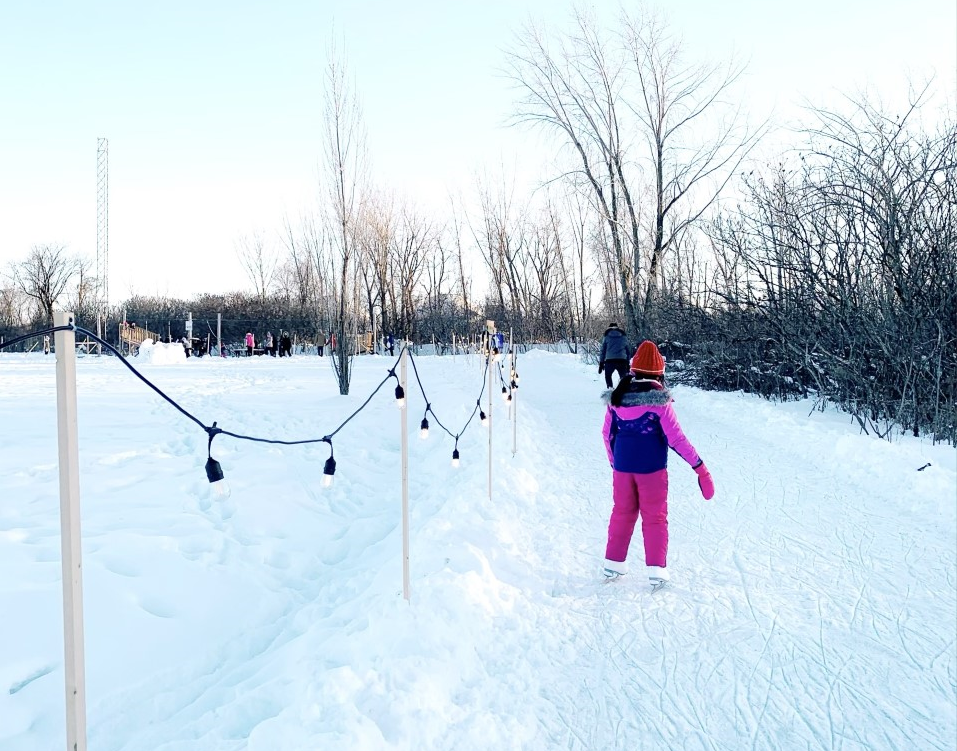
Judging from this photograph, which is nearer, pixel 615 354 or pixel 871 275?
pixel 871 275

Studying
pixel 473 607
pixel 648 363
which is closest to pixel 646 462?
pixel 648 363

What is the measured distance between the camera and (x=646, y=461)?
4586mm

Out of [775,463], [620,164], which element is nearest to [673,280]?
[620,164]

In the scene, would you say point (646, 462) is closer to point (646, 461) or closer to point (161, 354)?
point (646, 461)

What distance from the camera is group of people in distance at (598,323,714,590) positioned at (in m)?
4.52

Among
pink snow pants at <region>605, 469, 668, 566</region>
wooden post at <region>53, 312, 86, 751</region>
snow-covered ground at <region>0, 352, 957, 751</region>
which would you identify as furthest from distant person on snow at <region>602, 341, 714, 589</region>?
wooden post at <region>53, 312, 86, 751</region>

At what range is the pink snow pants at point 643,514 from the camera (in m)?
4.50

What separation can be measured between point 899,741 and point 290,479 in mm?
6081

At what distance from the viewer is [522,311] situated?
4791cm

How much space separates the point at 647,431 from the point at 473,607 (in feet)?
5.63

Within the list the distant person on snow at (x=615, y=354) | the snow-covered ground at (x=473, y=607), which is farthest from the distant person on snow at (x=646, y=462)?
the distant person on snow at (x=615, y=354)

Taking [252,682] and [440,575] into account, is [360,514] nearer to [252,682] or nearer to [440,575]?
[440,575]

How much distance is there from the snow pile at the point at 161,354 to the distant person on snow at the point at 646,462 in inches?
1017

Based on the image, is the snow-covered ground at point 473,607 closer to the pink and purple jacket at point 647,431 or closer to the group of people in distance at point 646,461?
the group of people in distance at point 646,461
